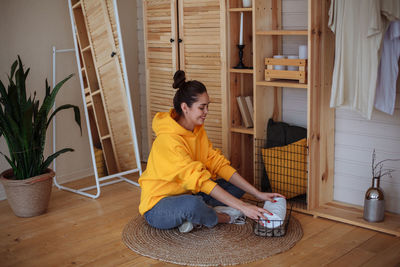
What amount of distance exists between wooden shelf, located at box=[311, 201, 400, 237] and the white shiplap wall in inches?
2.9

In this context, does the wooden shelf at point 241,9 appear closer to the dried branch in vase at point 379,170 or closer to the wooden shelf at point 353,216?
the dried branch in vase at point 379,170

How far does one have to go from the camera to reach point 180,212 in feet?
9.21

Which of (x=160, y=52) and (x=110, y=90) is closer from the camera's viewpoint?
(x=110, y=90)

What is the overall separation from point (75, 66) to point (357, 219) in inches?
97.0

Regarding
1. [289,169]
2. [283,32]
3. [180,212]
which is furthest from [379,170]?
[180,212]

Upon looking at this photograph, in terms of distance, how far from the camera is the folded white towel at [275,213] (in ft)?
8.87

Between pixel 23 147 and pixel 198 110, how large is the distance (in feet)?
4.04

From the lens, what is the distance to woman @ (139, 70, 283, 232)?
9.14 feet

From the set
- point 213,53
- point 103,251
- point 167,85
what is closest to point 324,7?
point 213,53

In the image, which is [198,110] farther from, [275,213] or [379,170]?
[379,170]

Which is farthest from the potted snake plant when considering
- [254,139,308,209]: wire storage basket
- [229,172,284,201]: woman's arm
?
[254,139,308,209]: wire storage basket

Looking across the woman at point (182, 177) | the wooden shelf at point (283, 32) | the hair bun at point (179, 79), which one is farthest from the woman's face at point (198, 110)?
the wooden shelf at point (283, 32)

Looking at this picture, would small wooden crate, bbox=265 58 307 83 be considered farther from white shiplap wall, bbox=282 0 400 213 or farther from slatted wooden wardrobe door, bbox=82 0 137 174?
slatted wooden wardrobe door, bbox=82 0 137 174

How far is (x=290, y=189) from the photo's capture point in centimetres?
337
